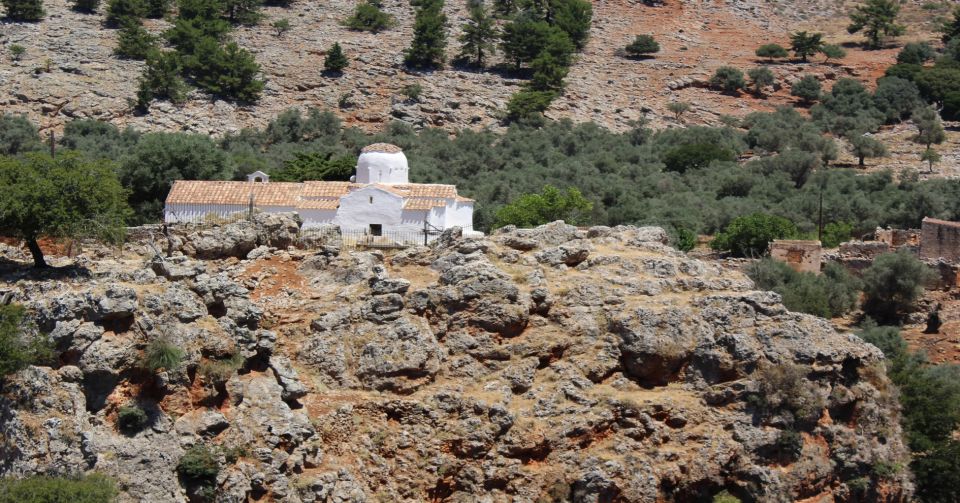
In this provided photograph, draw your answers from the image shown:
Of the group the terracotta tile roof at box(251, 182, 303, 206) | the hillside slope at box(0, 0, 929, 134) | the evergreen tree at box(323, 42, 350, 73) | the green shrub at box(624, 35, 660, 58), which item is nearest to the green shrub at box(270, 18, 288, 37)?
the hillside slope at box(0, 0, 929, 134)

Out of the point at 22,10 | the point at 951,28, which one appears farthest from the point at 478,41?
the point at 951,28

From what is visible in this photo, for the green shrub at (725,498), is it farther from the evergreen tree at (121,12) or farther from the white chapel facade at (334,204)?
the evergreen tree at (121,12)

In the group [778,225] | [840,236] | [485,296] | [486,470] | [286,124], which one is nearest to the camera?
[486,470]

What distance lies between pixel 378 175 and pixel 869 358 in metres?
13.3

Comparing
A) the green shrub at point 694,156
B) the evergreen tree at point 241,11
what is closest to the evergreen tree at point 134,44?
the evergreen tree at point 241,11

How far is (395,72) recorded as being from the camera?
8362 cm

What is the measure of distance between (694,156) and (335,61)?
2116 centimetres

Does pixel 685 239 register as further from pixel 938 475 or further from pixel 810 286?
pixel 938 475

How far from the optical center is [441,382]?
30297 mm

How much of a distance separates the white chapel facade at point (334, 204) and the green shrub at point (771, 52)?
58871 millimetres

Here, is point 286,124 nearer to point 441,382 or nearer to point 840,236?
point 840,236

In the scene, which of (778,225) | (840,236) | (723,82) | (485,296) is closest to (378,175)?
(485,296)

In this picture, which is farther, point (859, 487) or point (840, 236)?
point (840, 236)

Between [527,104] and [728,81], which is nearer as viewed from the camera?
[527,104]
